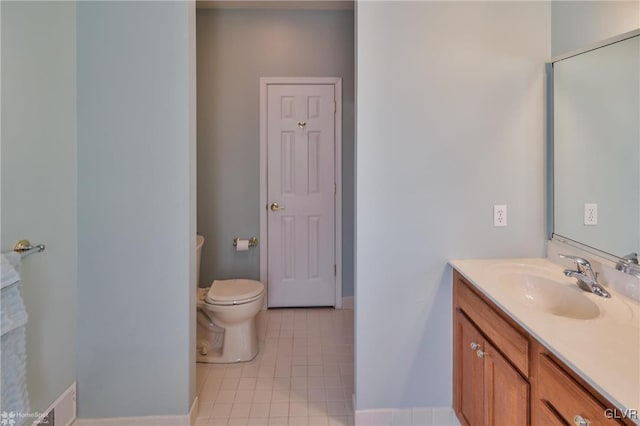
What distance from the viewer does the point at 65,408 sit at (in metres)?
1.68

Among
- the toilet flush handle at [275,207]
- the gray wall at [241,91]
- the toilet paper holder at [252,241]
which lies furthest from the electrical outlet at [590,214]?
the toilet paper holder at [252,241]

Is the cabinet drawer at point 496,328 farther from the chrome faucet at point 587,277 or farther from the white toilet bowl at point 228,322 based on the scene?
the white toilet bowl at point 228,322

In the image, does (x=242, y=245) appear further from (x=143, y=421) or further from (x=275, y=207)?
(x=143, y=421)

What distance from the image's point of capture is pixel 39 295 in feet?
5.02

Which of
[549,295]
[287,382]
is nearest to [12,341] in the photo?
[287,382]

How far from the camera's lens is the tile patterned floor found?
1.90 metres

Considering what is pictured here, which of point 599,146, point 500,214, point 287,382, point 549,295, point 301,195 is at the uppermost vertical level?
point 599,146

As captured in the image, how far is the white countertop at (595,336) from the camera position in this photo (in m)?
0.81

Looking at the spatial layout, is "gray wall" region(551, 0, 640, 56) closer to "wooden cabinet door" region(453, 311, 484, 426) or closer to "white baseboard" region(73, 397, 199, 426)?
"wooden cabinet door" region(453, 311, 484, 426)

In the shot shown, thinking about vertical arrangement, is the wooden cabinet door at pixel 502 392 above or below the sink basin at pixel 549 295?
below

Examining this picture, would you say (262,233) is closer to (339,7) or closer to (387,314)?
(387,314)

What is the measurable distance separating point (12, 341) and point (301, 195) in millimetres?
2237

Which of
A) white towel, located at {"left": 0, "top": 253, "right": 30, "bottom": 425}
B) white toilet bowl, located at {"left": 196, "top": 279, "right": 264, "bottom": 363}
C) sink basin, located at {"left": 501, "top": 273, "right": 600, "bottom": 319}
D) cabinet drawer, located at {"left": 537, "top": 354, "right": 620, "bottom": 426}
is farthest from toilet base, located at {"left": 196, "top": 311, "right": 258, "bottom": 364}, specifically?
cabinet drawer, located at {"left": 537, "top": 354, "right": 620, "bottom": 426}

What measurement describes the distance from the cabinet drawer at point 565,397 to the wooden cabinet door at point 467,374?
389mm
